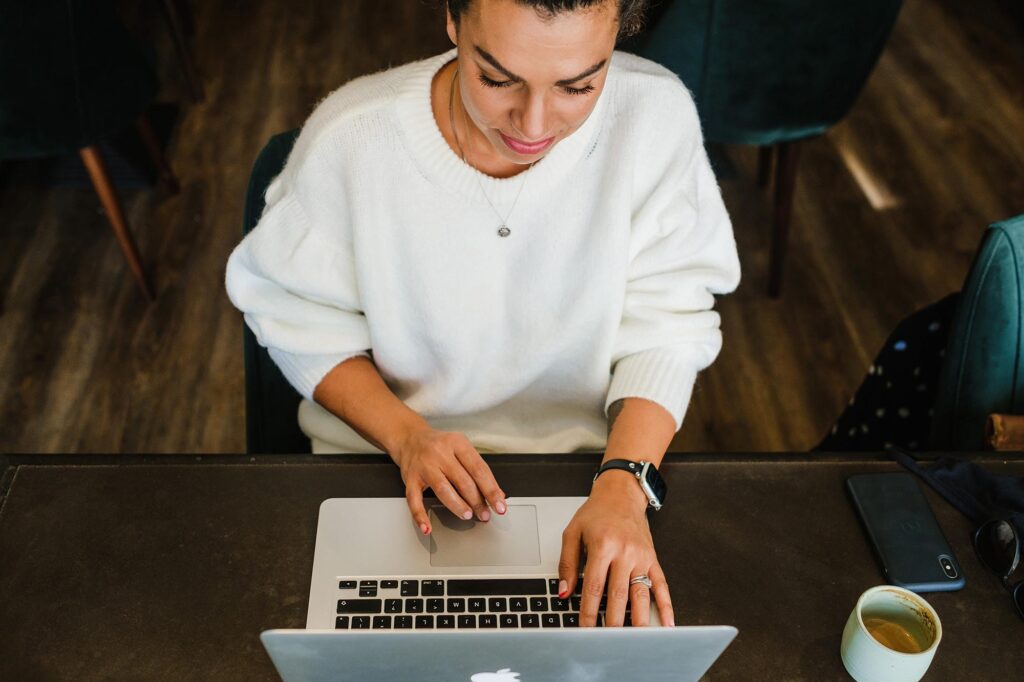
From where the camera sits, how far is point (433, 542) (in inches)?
37.2

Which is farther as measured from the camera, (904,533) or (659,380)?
(659,380)

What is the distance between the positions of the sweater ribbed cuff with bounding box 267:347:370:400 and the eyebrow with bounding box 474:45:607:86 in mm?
426

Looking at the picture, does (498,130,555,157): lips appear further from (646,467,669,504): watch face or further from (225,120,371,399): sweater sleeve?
(646,467,669,504): watch face

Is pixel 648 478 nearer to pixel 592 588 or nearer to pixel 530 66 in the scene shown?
pixel 592 588

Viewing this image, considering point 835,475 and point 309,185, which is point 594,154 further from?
point 835,475

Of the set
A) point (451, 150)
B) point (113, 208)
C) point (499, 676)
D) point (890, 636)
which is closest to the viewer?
point (499, 676)

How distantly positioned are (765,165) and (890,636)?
198cm

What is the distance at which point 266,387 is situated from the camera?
4.17 ft

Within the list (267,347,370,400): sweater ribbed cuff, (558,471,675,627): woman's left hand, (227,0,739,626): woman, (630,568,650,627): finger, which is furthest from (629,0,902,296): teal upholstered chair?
(630,568,650,627): finger

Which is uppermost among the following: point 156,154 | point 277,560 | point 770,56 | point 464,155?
point 464,155

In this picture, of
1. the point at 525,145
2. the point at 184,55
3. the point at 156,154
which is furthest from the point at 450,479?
the point at 184,55

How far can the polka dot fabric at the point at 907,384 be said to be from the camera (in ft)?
4.63

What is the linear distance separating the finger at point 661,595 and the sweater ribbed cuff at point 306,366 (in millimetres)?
476

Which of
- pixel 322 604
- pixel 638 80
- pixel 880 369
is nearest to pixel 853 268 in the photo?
pixel 880 369
